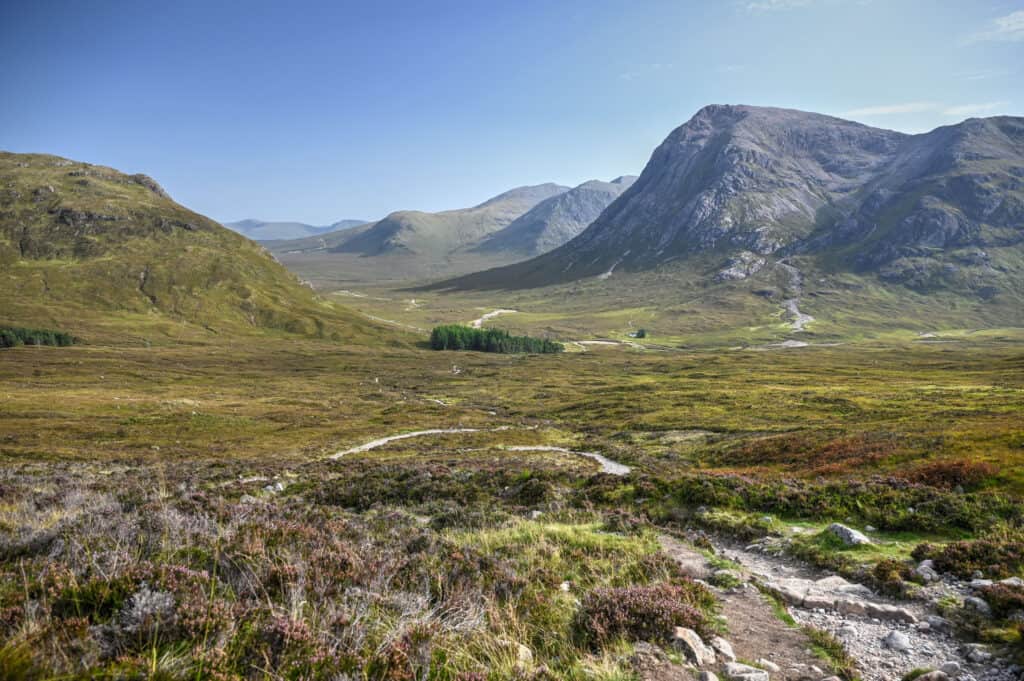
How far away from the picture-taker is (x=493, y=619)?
21.0 feet

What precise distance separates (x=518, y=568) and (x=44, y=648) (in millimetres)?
6963

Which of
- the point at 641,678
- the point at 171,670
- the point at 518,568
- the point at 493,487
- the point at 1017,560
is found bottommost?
the point at 493,487

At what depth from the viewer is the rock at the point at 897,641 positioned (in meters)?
7.65

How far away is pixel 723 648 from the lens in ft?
23.3

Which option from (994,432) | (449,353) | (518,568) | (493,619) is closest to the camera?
(493,619)

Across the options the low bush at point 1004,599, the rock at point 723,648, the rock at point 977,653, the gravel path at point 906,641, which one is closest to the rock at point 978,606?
the low bush at point 1004,599

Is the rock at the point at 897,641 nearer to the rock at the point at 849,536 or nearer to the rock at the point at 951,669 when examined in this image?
the rock at the point at 951,669

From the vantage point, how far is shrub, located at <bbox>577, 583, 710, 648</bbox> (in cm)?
688

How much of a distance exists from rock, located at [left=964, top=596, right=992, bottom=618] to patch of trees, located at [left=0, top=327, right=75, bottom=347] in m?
208

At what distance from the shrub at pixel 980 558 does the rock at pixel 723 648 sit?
22.5 ft

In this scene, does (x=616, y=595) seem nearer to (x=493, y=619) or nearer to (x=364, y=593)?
(x=493, y=619)

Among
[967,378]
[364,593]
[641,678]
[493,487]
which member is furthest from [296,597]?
[967,378]

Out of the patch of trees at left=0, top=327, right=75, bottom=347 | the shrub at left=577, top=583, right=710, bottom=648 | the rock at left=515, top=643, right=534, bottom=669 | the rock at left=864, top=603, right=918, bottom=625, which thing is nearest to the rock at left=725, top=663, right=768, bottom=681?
the shrub at left=577, top=583, right=710, bottom=648

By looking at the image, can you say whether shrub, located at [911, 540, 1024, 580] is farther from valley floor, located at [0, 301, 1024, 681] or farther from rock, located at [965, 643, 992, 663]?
rock, located at [965, 643, 992, 663]
